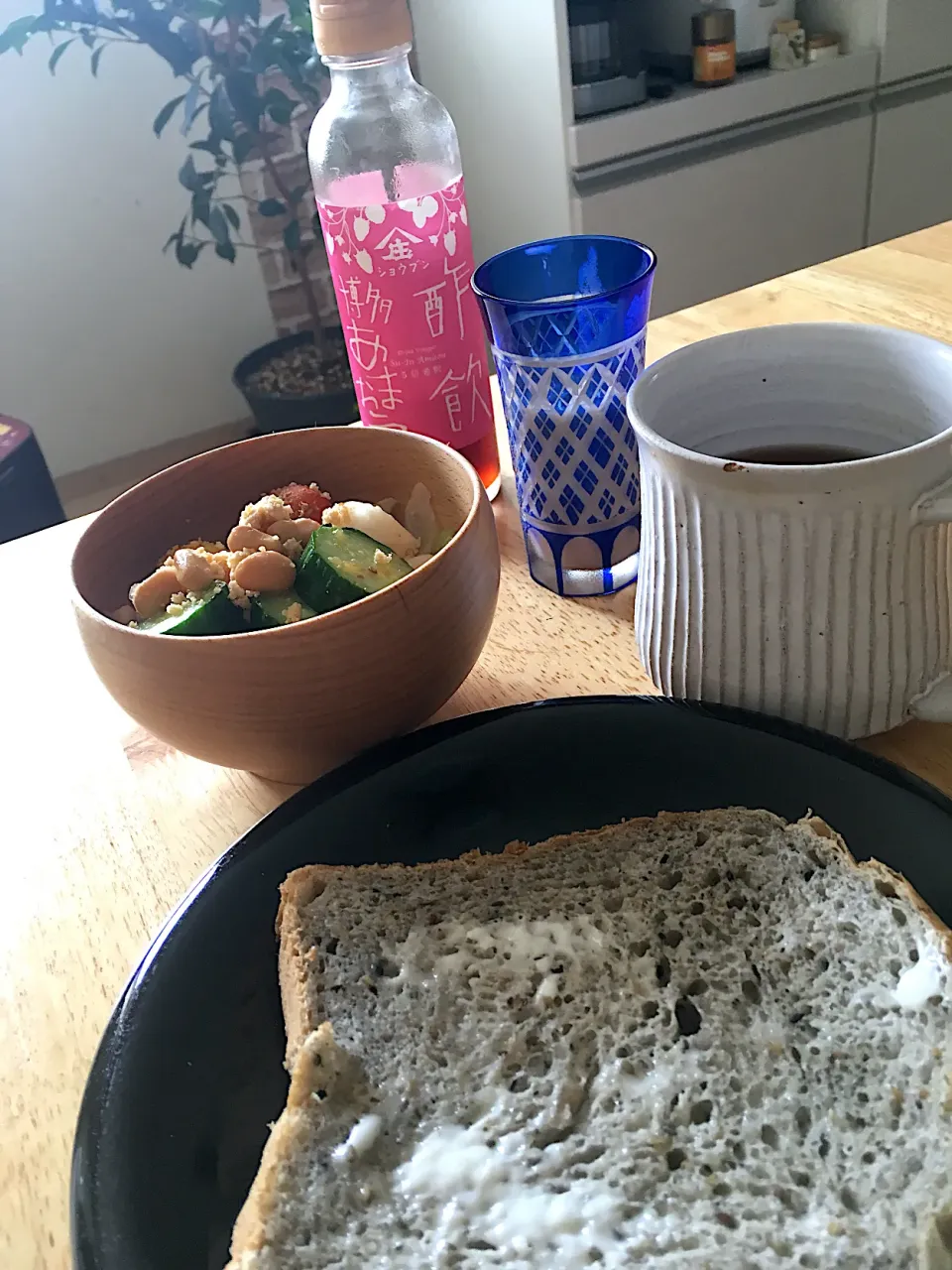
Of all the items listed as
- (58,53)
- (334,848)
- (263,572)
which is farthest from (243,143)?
(334,848)

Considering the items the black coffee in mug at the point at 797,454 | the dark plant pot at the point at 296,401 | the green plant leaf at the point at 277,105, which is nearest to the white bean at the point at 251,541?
the black coffee in mug at the point at 797,454

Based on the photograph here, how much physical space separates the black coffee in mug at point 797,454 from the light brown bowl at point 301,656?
16cm

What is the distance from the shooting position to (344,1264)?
407 mm

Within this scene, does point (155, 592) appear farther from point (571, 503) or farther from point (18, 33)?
point (18, 33)

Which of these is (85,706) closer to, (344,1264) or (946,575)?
(344,1264)

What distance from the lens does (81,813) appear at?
0.67 meters

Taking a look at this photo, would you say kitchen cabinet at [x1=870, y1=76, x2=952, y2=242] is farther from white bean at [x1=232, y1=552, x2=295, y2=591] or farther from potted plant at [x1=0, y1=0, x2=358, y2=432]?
white bean at [x1=232, y1=552, x2=295, y2=591]

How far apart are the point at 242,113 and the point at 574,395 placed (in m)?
1.53

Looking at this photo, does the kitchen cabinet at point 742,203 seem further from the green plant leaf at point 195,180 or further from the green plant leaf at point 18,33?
the green plant leaf at point 18,33

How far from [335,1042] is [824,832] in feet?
0.81

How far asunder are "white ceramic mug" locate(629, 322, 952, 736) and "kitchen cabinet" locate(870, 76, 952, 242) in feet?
6.91

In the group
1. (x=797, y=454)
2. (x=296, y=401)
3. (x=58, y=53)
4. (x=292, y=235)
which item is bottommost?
(x=296, y=401)

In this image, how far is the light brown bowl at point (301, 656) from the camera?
0.55 meters

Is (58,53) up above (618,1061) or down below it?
above
